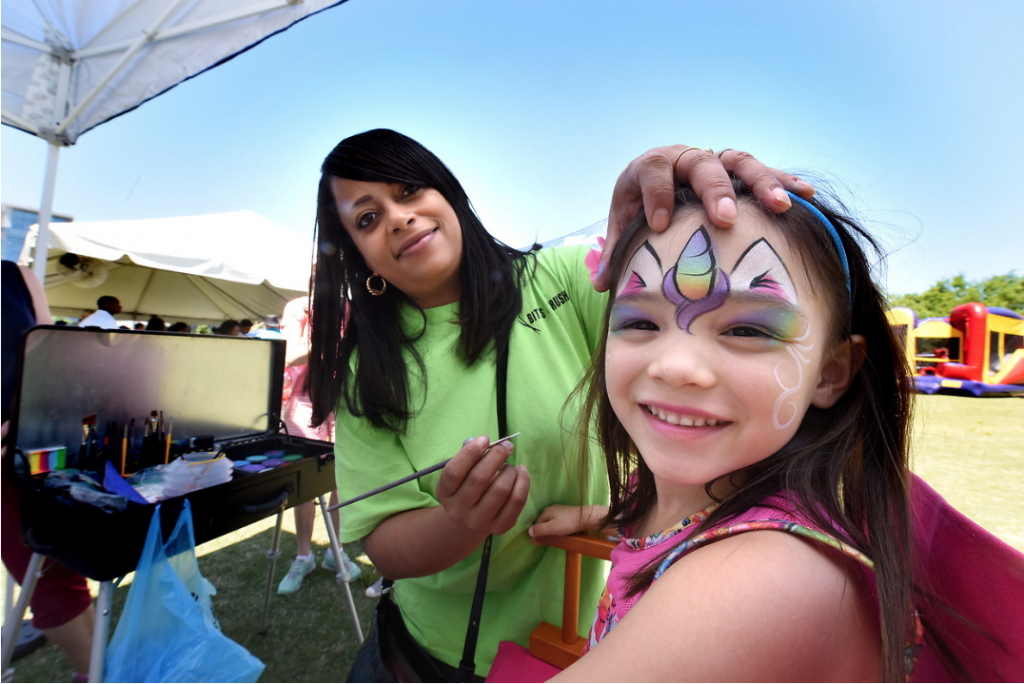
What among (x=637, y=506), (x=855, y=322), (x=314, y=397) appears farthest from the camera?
(x=314, y=397)

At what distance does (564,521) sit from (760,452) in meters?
0.52

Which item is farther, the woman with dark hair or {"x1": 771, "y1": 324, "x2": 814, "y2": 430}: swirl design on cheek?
the woman with dark hair

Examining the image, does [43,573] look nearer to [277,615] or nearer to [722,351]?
[277,615]

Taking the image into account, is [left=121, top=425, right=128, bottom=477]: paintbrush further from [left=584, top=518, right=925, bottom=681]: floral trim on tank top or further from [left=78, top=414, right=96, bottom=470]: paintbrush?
[left=584, top=518, right=925, bottom=681]: floral trim on tank top

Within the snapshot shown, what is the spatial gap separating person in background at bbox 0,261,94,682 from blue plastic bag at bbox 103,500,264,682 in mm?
628

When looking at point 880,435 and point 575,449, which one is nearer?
point 880,435

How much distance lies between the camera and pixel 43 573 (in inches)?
71.1

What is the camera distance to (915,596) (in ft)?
2.04

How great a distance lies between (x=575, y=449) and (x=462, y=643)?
492 millimetres

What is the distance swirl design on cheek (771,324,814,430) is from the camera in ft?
2.03

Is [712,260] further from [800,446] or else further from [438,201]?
[438,201]

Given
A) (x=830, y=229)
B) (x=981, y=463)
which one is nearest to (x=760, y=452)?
(x=830, y=229)

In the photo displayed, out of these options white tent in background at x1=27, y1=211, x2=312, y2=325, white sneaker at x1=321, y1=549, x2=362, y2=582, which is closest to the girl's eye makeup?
white sneaker at x1=321, y1=549, x2=362, y2=582

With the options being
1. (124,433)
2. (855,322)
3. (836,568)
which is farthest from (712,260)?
(124,433)
